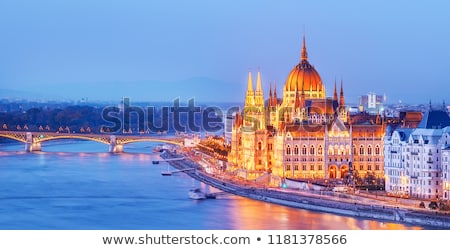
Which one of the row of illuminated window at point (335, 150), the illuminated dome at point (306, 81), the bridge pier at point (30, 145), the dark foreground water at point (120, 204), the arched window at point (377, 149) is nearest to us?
the dark foreground water at point (120, 204)

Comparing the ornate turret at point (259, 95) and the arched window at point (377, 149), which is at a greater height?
the ornate turret at point (259, 95)

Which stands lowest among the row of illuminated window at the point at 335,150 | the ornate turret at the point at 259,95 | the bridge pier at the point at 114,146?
the bridge pier at the point at 114,146

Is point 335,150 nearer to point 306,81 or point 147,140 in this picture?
point 306,81

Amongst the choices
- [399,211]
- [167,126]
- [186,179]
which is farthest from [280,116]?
[167,126]

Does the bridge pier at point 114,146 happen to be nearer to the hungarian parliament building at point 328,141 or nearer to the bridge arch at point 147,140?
the bridge arch at point 147,140

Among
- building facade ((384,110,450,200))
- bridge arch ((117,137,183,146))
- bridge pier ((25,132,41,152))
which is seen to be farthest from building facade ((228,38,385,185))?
bridge pier ((25,132,41,152))

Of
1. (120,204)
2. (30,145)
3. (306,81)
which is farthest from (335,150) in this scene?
(30,145)

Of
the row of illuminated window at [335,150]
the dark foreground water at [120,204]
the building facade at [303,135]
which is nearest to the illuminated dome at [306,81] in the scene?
the building facade at [303,135]

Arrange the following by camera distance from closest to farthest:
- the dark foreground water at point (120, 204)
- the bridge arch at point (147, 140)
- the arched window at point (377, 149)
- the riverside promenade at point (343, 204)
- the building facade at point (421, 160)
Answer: the riverside promenade at point (343, 204) < the dark foreground water at point (120, 204) < the building facade at point (421, 160) < the arched window at point (377, 149) < the bridge arch at point (147, 140)
